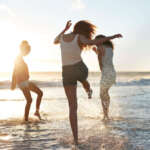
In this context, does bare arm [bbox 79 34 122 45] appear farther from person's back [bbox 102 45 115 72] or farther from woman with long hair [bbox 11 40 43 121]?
woman with long hair [bbox 11 40 43 121]

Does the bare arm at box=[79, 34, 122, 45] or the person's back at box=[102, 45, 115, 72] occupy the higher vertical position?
the bare arm at box=[79, 34, 122, 45]

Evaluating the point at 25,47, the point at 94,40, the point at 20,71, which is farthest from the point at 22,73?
the point at 94,40

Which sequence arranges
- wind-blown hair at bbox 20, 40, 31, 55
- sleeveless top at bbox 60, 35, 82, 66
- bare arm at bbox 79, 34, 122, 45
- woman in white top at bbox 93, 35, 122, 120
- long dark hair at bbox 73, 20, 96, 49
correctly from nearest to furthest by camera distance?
bare arm at bbox 79, 34, 122, 45
sleeveless top at bbox 60, 35, 82, 66
long dark hair at bbox 73, 20, 96, 49
woman in white top at bbox 93, 35, 122, 120
wind-blown hair at bbox 20, 40, 31, 55

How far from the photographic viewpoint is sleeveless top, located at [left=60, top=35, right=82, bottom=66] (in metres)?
4.39

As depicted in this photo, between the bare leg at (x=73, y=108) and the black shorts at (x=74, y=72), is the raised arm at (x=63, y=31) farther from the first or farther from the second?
the bare leg at (x=73, y=108)

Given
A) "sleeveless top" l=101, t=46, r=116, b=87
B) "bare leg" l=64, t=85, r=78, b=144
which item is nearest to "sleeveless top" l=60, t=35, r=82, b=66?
"bare leg" l=64, t=85, r=78, b=144

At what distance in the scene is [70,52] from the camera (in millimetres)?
4398

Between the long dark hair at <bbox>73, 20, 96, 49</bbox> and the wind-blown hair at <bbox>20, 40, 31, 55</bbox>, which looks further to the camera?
the wind-blown hair at <bbox>20, 40, 31, 55</bbox>

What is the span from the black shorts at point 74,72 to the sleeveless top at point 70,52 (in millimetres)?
67

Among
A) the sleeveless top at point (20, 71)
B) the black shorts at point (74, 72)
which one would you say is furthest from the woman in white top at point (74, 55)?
the sleeveless top at point (20, 71)

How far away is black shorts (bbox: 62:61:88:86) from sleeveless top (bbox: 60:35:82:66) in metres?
0.07

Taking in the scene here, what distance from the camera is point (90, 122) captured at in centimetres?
683

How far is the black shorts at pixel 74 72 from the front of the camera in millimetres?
4438

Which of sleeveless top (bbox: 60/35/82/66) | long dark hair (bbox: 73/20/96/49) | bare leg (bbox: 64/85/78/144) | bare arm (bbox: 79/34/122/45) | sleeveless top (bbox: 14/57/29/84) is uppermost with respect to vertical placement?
long dark hair (bbox: 73/20/96/49)
